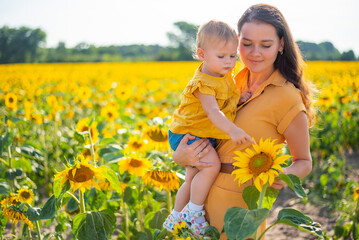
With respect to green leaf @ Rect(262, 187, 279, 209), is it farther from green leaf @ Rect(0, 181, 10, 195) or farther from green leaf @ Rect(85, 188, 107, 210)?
green leaf @ Rect(0, 181, 10, 195)

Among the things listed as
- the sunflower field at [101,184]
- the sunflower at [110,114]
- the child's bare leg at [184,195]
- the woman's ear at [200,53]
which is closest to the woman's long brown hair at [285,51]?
the sunflower field at [101,184]

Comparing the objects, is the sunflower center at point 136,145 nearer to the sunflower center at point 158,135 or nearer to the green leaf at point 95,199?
the sunflower center at point 158,135

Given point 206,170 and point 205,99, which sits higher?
point 205,99

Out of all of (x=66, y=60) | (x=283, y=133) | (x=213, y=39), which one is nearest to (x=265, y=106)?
(x=283, y=133)

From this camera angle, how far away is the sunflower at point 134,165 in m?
2.00

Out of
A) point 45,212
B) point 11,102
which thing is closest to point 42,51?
point 11,102

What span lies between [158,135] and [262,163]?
3.65 ft

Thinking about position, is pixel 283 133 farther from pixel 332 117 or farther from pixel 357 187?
pixel 332 117

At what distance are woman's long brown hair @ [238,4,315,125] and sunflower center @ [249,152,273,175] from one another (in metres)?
0.48

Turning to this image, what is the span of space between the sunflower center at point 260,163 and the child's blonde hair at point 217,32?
0.53 metres

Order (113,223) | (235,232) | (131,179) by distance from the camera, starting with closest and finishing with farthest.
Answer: (235,232) < (113,223) < (131,179)

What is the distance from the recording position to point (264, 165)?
50.1 inches

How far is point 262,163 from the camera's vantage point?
4.18 ft

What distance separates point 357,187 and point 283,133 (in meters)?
1.36
